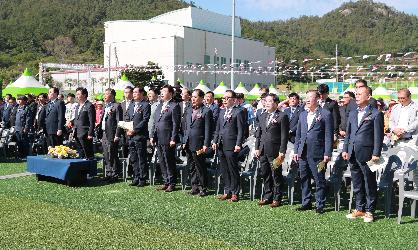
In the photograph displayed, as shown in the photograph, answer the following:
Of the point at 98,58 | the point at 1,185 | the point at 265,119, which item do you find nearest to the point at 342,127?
the point at 265,119

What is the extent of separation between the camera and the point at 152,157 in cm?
1067

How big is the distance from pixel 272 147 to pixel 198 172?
162 centimetres

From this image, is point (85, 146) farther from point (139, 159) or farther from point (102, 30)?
point (102, 30)

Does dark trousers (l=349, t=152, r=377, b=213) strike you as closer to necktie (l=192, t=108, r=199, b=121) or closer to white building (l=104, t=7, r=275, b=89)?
necktie (l=192, t=108, r=199, b=121)

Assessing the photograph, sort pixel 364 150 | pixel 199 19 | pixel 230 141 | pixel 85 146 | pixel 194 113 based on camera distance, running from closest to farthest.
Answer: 1. pixel 364 150
2. pixel 230 141
3. pixel 194 113
4. pixel 85 146
5. pixel 199 19

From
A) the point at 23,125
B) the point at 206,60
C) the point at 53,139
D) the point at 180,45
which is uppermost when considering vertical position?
the point at 180,45

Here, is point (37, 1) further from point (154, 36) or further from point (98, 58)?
point (154, 36)

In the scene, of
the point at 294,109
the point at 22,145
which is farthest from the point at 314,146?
the point at 22,145

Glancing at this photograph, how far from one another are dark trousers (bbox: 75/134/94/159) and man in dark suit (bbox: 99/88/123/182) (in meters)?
0.37

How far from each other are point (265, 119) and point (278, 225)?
6.61 ft

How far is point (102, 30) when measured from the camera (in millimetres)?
103812

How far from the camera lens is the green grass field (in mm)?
6004

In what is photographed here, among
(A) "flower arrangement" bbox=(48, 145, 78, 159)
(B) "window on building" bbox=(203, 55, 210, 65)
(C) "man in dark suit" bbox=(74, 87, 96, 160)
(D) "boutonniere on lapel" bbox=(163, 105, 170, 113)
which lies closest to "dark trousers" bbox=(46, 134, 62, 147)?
(C) "man in dark suit" bbox=(74, 87, 96, 160)

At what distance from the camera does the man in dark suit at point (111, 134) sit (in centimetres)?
1061
